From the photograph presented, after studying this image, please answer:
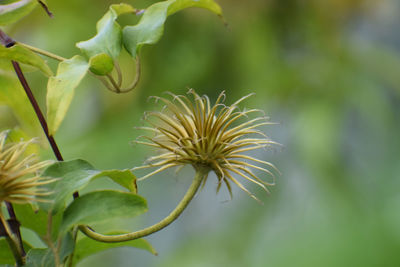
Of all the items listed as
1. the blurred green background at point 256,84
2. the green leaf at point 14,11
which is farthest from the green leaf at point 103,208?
the blurred green background at point 256,84

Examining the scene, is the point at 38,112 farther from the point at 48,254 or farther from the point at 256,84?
the point at 256,84

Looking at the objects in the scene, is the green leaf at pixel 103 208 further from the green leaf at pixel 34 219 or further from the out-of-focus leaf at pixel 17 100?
the out-of-focus leaf at pixel 17 100

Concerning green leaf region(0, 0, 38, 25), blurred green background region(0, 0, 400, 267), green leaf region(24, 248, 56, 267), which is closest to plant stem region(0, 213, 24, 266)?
green leaf region(24, 248, 56, 267)

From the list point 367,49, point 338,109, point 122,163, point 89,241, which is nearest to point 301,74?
point 338,109

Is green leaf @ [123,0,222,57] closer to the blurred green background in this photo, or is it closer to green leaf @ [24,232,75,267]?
green leaf @ [24,232,75,267]

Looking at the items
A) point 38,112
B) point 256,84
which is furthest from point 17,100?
point 256,84

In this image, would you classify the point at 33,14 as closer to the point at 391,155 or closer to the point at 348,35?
the point at 348,35
